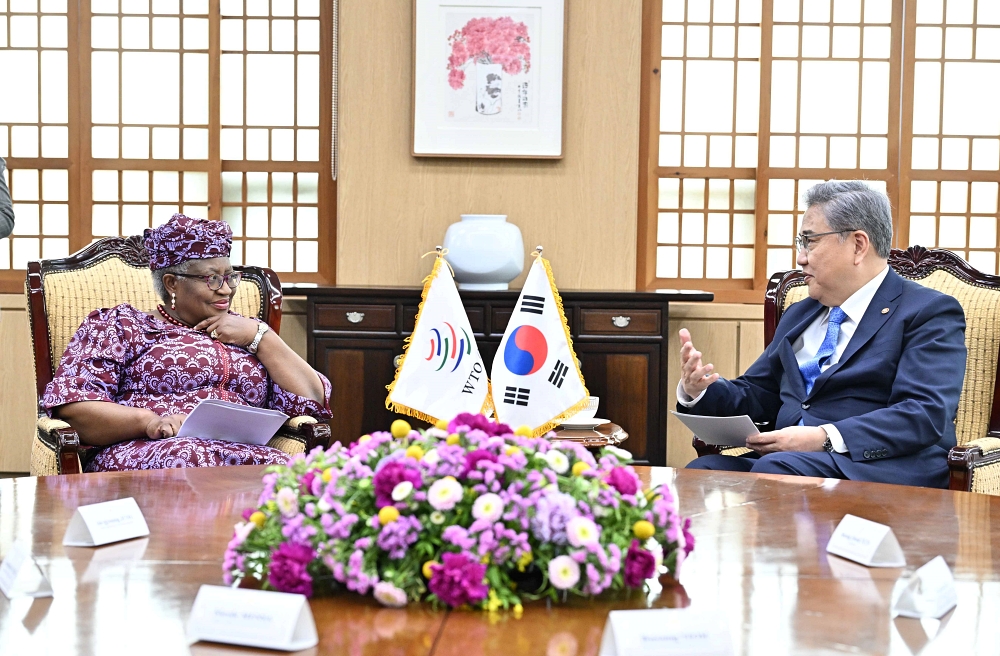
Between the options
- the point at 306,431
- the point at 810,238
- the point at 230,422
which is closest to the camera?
the point at 230,422

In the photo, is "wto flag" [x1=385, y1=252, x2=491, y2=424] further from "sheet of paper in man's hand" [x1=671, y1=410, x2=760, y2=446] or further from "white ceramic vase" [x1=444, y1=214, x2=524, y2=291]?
"sheet of paper in man's hand" [x1=671, y1=410, x2=760, y2=446]

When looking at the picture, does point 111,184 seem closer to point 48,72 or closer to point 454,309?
point 48,72

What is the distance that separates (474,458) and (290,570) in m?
0.24

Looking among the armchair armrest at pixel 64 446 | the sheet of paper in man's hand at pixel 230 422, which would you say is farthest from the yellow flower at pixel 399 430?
the armchair armrest at pixel 64 446

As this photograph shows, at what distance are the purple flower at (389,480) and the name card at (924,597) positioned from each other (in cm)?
57

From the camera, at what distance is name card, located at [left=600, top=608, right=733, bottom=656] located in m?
1.01

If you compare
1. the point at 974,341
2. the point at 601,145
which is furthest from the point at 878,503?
the point at 601,145

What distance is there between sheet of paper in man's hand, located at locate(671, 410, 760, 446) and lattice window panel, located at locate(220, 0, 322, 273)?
272 centimetres

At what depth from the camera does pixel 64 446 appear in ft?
8.53

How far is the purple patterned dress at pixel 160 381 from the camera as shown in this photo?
2664 millimetres

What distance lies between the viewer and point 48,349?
10.4 feet

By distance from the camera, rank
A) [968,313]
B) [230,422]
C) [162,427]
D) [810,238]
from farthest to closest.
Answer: [968,313] < [810,238] < [162,427] < [230,422]

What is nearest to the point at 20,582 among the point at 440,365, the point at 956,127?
the point at 440,365

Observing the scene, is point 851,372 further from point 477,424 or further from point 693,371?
point 477,424
